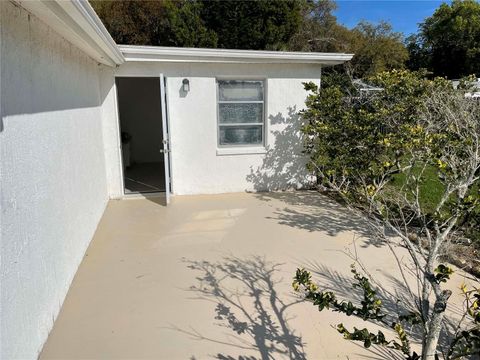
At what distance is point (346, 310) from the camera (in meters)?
2.08

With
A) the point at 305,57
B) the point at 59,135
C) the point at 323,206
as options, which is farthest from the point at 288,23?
the point at 59,135

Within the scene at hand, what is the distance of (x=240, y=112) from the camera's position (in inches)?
316

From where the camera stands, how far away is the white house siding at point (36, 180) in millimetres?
2461

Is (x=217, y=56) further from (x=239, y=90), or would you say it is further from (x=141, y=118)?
(x=141, y=118)

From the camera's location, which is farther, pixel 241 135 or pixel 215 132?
pixel 241 135

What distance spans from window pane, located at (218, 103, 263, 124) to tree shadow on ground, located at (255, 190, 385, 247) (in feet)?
5.62

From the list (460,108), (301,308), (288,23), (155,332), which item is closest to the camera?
(155,332)

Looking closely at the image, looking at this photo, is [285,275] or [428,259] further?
[285,275]

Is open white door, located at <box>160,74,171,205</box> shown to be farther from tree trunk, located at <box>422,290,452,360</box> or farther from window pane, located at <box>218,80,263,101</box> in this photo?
tree trunk, located at <box>422,290,452,360</box>

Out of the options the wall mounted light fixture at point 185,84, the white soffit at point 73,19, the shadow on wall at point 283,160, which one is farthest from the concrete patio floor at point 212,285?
the white soffit at point 73,19

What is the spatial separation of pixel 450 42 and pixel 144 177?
2757 cm

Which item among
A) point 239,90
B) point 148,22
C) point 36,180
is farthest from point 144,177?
point 148,22

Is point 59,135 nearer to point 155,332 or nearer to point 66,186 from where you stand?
point 66,186

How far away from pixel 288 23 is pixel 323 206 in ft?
40.0
